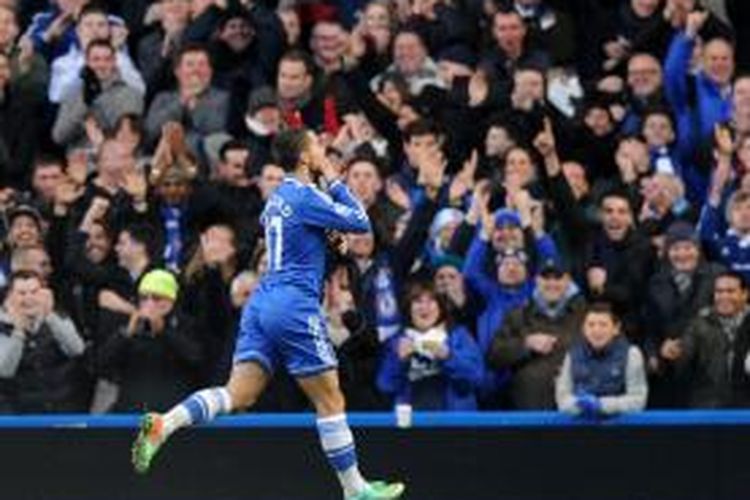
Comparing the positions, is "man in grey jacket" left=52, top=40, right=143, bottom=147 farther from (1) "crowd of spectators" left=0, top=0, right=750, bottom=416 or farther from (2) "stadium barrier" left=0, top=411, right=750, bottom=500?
(2) "stadium barrier" left=0, top=411, right=750, bottom=500

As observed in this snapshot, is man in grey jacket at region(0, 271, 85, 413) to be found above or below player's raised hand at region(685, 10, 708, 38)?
below

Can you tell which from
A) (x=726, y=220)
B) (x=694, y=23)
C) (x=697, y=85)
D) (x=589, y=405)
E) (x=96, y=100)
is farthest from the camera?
(x=96, y=100)

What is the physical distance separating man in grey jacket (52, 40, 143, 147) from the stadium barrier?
322 cm

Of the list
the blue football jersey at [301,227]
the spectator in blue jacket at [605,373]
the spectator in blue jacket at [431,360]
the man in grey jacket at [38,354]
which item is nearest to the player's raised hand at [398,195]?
the spectator in blue jacket at [431,360]

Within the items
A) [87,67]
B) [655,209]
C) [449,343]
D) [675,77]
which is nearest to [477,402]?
[449,343]

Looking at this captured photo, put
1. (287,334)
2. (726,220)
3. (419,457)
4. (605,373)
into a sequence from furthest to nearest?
(726,220)
(419,457)
(605,373)
(287,334)

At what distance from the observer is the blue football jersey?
49.0 ft

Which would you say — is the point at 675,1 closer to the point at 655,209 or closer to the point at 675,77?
the point at 675,77

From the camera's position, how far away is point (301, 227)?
593 inches

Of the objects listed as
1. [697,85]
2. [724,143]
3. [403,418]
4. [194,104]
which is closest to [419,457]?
[403,418]

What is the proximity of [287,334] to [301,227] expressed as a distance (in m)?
0.60

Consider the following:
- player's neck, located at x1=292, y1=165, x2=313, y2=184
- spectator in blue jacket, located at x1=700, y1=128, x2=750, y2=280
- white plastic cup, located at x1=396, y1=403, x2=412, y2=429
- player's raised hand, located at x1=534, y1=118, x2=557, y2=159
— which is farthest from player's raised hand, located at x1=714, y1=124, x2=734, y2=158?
player's neck, located at x1=292, y1=165, x2=313, y2=184

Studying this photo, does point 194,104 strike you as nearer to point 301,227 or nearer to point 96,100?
point 96,100

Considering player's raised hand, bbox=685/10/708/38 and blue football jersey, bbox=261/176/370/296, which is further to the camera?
player's raised hand, bbox=685/10/708/38
